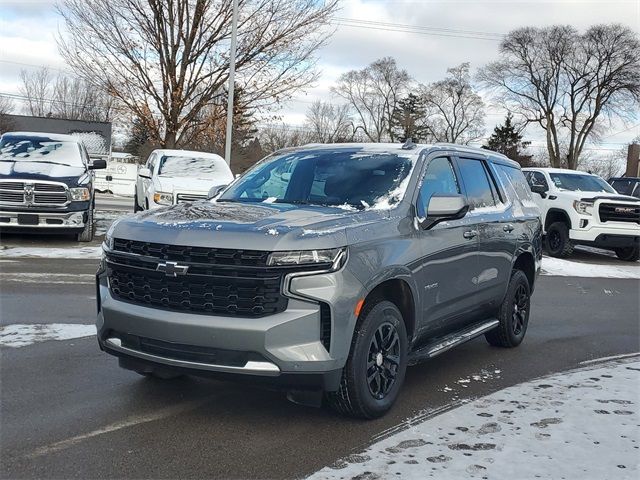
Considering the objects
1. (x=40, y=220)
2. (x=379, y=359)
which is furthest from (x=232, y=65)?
(x=379, y=359)

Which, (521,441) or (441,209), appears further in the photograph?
(441,209)

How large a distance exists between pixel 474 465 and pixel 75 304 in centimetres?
543

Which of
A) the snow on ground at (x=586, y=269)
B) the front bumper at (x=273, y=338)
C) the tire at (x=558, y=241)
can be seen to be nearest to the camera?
the front bumper at (x=273, y=338)

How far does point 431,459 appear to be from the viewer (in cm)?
366

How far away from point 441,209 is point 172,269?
1.96 meters

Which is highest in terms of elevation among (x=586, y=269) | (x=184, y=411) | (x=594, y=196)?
(x=594, y=196)

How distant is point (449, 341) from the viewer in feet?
17.0

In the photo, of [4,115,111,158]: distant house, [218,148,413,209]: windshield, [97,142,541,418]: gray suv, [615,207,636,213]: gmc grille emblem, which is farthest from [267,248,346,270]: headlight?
[4,115,111,158]: distant house

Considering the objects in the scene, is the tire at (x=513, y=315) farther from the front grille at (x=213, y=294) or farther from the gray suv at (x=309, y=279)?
the front grille at (x=213, y=294)

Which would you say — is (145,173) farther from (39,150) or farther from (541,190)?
(541,190)

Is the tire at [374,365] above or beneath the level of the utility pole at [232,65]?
beneath

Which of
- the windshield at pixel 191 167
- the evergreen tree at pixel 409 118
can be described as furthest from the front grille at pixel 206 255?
the evergreen tree at pixel 409 118

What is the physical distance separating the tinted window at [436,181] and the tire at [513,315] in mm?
1476

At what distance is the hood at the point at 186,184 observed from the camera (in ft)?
43.0
